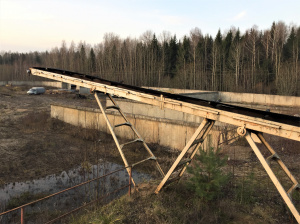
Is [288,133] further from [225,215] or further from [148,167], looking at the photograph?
[148,167]

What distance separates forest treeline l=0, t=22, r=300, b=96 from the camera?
119ft

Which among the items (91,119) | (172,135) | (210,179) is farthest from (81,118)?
(210,179)

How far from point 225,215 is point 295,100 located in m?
23.0

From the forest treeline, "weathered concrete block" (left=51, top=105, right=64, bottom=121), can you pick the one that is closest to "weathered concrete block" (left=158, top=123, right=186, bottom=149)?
"weathered concrete block" (left=51, top=105, right=64, bottom=121)

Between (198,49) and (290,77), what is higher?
(198,49)

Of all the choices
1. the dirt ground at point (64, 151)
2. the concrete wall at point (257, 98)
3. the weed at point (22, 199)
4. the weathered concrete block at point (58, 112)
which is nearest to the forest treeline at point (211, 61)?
the concrete wall at point (257, 98)

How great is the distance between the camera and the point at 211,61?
44.3 metres

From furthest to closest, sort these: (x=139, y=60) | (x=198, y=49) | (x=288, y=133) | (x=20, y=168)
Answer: (x=139, y=60), (x=198, y=49), (x=20, y=168), (x=288, y=133)

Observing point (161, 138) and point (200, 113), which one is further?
point (161, 138)

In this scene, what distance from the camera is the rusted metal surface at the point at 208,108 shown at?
4291 mm

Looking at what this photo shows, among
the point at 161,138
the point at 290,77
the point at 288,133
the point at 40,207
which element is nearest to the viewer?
the point at 288,133

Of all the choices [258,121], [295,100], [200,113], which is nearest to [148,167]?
[200,113]

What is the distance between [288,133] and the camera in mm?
4141

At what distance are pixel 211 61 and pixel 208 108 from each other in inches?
1644
